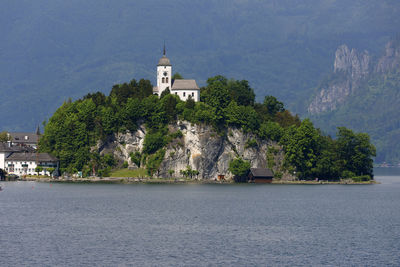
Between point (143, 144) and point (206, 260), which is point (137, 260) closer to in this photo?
point (206, 260)

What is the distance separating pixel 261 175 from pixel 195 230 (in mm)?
103673

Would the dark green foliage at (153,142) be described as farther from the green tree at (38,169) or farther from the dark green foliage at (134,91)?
the green tree at (38,169)

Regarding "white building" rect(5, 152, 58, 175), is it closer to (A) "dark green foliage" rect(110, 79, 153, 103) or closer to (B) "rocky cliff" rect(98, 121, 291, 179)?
(B) "rocky cliff" rect(98, 121, 291, 179)

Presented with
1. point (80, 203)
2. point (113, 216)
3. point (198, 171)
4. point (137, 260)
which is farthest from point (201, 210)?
point (198, 171)

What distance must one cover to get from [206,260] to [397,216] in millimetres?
44982

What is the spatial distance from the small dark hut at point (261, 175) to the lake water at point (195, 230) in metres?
52.0

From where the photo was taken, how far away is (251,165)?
605ft

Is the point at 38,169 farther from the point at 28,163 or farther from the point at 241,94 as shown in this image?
the point at 241,94

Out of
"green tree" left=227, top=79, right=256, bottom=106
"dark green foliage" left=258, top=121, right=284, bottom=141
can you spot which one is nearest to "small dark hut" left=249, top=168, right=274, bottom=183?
"dark green foliage" left=258, top=121, right=284, bottom=141

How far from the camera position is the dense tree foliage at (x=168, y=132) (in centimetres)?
17975

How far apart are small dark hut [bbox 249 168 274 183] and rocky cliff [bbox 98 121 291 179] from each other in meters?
3.71

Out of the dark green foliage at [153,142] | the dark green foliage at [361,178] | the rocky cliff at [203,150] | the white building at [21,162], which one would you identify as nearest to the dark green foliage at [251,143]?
the rocky cliff at [203,150]

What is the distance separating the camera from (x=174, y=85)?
627ft

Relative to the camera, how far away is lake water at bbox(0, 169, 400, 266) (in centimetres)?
6094
